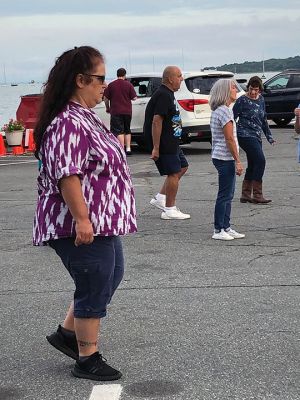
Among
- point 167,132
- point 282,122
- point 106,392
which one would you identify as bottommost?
point 282,122

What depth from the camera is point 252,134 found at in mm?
10750

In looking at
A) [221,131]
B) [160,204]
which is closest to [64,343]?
[221,131]

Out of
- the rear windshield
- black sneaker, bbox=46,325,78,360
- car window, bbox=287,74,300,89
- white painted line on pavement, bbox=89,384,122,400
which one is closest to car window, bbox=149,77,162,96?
the rear windshield

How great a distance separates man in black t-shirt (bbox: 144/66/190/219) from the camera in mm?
9188

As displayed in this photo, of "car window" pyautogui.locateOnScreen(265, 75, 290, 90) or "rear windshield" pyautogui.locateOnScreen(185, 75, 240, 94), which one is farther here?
"car window" pyautogui.locateOnScreen(265, 75, 290, 90)

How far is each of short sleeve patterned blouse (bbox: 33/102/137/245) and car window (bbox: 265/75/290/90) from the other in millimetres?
21313

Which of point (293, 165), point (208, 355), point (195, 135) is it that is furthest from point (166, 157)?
point (195, 135)

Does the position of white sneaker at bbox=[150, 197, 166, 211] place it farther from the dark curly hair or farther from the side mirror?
the side mirror

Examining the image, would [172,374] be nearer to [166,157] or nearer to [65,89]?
[65,89]

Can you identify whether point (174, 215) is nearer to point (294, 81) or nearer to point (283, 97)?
point (283, 97)

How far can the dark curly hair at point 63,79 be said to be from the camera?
13.5ft

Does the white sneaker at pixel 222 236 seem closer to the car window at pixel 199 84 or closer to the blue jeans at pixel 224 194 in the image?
the blue jeans at pixel 224 194

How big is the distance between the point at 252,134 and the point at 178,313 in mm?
5604

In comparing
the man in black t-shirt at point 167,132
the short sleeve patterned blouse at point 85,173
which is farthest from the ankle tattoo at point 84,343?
the man in black t-shirt at point 167,132
